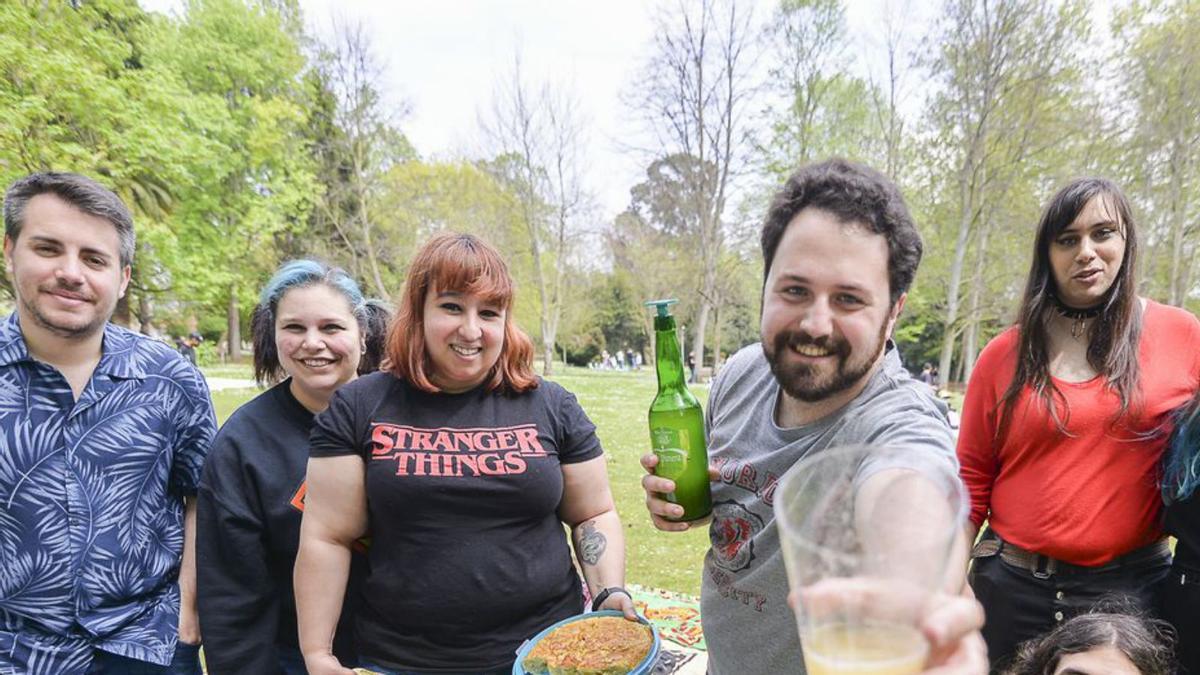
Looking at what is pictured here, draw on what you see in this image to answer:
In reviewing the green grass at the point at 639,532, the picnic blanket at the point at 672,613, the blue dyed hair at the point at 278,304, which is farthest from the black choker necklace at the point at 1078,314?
the blue dyed hair at the point at 278,304

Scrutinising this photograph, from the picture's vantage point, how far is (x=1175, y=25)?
13336 millimetres

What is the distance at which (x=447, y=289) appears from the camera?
2.01 meters

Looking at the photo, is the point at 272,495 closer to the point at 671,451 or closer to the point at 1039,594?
the point at 671,451

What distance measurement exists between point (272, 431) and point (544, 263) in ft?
89.7

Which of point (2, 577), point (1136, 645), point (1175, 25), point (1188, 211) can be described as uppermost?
point (1175, 25)

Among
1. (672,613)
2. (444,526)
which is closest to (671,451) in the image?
(444,526)

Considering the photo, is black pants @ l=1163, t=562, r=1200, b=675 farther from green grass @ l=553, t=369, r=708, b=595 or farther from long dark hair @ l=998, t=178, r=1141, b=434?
green grass @ l=553, t=369, r=708, b=595

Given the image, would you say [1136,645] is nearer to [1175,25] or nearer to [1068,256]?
[1068,256]

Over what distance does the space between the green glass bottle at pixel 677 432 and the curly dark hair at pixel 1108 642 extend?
61.4 inches

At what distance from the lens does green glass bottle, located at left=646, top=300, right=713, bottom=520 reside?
168 cm

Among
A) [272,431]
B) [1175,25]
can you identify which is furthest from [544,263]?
[272,431]

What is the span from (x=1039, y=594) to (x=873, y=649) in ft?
7.46

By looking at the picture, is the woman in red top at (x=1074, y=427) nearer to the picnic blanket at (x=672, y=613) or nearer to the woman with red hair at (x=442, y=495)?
the woman with red hair at (x=442, y=495)

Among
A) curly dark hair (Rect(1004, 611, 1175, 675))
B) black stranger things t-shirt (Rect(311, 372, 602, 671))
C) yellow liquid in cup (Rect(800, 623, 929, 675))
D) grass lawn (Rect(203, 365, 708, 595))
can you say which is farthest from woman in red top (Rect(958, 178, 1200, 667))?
grass lawn (Rect(203, 365, 708, 595))
